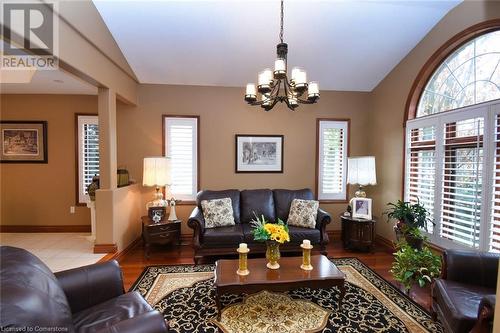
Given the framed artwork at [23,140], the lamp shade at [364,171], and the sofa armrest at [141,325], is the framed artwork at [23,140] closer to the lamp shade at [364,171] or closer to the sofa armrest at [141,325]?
the sofa armrest at [141,325]

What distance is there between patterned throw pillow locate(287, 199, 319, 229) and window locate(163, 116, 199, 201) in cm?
183

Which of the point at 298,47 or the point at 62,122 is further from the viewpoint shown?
the point at 62,122

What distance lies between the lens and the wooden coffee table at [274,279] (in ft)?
7.28

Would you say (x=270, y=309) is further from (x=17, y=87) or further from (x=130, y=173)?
(x=17, y=87)

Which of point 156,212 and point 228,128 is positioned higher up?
point 228,128

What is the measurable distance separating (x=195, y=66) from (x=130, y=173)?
224cm

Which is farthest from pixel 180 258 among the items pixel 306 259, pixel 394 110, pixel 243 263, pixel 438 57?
pixel 438 57

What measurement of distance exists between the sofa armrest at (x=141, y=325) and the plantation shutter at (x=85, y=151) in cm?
417

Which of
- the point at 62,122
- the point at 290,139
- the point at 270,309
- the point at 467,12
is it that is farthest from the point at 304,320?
the point at 62,122

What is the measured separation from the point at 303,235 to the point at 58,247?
3.90 m

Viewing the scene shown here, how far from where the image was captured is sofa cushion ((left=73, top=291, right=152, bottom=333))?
1547 mm

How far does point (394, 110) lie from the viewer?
4.10 m

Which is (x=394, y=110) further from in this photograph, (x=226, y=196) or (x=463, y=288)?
(x=226, y=196)

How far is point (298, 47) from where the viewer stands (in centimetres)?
370
